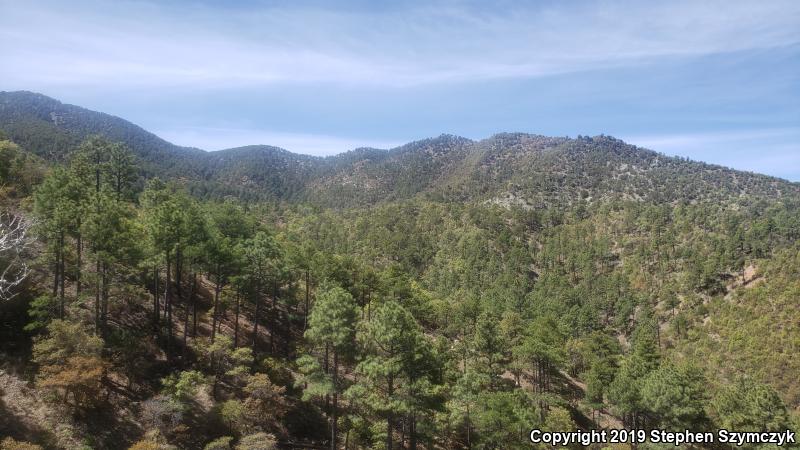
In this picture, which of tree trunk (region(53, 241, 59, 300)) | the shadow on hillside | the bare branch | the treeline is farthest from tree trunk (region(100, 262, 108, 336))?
the shadow on hillside

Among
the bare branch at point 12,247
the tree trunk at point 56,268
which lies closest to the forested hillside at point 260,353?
the tree trunk at point 56,268

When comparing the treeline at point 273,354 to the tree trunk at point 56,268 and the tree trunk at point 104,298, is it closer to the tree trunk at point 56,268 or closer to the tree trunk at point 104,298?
the tree trunk at point 104,298

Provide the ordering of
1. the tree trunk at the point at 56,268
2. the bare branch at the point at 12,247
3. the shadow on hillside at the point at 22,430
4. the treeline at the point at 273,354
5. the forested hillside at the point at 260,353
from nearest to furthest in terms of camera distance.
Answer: the bare branch at the point at 12,247 → the shadow on hillside at the point at 22,430 → the forested hillside at the point at 260,353 → the treeline at the point at 273,354 → the tree trunk at the point at 56,268

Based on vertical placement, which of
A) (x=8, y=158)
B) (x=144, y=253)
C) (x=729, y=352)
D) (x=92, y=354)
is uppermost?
(x=8, y=158)

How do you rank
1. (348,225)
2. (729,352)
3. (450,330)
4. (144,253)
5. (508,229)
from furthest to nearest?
(348,225) < (508,229) < (729,352) < (450,330) < (144,253)

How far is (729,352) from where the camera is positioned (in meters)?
84.6

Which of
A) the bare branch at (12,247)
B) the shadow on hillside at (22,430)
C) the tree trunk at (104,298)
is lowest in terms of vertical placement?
the shadow on hillside at (22,430)

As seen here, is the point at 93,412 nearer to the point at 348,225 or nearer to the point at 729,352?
the point at 729,352

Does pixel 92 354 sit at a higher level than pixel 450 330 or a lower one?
higher

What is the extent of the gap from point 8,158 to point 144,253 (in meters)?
34.8

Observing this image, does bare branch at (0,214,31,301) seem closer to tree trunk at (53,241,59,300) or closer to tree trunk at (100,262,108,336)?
tree trunk at (53,241,59,300)

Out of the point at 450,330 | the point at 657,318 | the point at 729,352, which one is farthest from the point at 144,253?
the point at 657,318

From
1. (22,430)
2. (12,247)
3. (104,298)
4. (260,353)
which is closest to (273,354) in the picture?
(260,353)

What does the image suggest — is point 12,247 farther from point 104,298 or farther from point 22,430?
point 104,298
